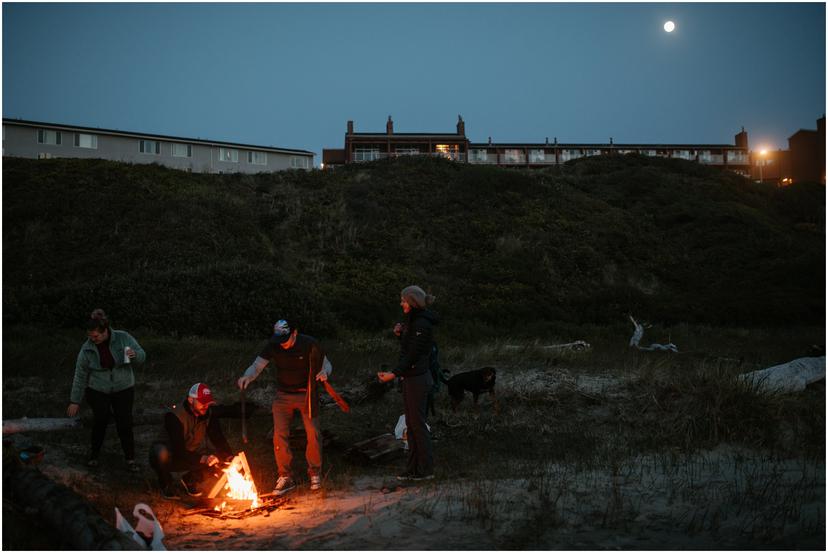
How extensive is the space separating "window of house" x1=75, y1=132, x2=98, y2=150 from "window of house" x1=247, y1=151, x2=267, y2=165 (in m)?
12.0

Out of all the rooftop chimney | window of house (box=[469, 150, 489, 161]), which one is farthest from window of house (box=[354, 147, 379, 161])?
the rooftop chimney

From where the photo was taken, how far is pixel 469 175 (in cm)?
4244

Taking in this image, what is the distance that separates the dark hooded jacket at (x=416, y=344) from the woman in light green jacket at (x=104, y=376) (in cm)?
302

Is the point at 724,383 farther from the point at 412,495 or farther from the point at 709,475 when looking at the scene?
the point at 412,495

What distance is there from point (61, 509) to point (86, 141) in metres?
50.3

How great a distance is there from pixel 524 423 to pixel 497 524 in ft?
16.3

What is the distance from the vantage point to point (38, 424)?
30.8 ft

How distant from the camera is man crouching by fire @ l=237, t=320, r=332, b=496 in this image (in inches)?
274

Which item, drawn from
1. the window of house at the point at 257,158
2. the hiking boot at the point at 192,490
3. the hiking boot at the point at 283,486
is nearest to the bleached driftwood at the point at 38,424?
the hiking boot at the point at 192,490

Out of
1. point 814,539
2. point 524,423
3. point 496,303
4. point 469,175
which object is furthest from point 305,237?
point 814,539

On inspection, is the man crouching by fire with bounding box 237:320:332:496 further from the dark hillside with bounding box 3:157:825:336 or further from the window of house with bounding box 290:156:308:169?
the window of house with bounding box 290:156:308:169

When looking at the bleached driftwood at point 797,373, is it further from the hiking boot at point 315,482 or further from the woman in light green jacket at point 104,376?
the woman in light green jacket at point 104,376

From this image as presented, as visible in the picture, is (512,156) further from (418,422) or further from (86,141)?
(418,422)

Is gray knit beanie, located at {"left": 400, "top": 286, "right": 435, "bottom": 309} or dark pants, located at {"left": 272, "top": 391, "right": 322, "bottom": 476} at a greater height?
gray knit beanie, located at {"left": 400, "top": 286, "right": 435, "bottom": 309}
